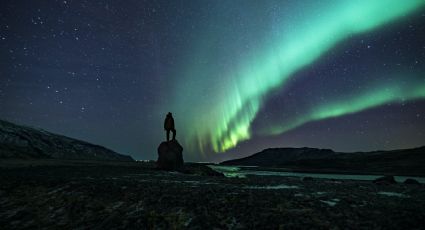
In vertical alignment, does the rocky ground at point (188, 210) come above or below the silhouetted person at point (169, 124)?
below

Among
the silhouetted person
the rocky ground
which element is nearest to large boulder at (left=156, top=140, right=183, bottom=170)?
the silhouetted person

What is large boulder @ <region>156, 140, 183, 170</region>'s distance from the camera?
3096 cm

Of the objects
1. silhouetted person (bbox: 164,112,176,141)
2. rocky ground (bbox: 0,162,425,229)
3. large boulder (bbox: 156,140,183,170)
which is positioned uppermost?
silhouetted person (bbox: 164,112,176,141)

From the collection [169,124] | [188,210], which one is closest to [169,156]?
[169,124]

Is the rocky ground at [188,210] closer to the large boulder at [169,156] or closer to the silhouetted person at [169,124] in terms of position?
the large boulder at [169,156]

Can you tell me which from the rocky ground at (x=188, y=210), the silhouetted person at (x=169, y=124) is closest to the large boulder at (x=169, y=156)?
the silhouetted person at (x=169, y=124)

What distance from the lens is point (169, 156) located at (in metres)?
31.2

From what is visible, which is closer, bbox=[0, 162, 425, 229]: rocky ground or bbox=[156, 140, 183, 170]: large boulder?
bbox=[0, 162, 425, 229]: rocky ground

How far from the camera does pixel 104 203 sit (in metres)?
10.7

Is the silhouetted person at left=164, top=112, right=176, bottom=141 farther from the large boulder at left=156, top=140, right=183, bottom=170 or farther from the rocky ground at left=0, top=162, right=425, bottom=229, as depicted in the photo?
the rocky ground at left=0, top=162, right=425, bottom=229

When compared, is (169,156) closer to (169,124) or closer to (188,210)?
(169,124)

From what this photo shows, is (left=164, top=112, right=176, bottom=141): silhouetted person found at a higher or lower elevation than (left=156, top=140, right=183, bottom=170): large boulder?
higher

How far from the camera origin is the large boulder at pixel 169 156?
31.0 m

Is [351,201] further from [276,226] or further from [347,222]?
[276,226]
